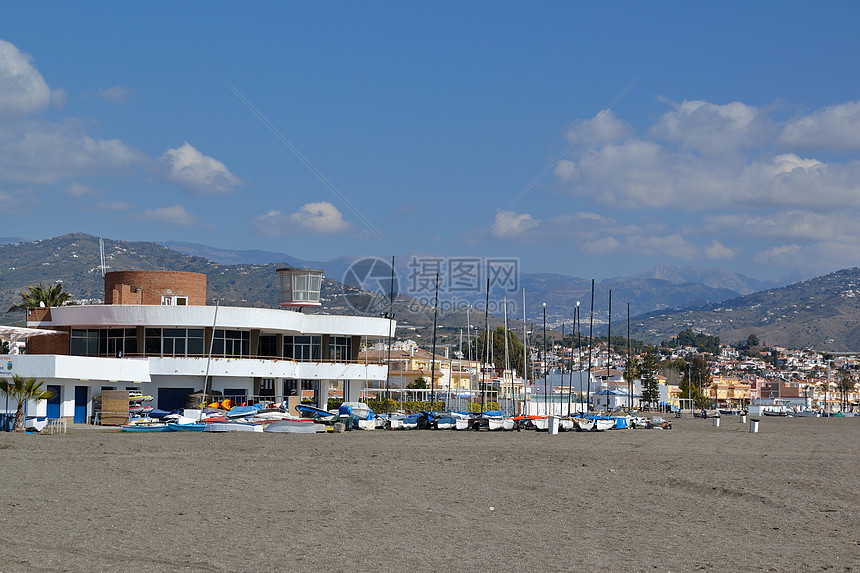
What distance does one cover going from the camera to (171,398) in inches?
2418

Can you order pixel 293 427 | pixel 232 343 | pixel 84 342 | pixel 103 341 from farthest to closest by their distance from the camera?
pixel 232 343 → pixel 84 342 → pixel 103 341 → pixel 293 427

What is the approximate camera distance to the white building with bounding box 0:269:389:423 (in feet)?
197

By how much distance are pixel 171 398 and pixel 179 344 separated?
3.54 meters

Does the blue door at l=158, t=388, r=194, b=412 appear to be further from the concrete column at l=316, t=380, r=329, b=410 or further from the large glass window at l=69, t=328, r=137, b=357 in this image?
the concrete column at l=316, t=380, r=329, b=410

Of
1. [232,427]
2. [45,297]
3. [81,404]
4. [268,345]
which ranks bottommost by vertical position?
[232,427]

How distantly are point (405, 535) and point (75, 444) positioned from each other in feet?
72.8

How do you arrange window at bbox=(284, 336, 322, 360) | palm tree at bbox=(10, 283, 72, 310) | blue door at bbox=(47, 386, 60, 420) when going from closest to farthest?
blue door at bbox=(47, 386, 60, 420)
window at bbox=(284, 336, 322, 360)
palm tree at bbox=(10, 283, 72, 310)

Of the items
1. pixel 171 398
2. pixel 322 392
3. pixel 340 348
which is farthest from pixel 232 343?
pixel 340 348

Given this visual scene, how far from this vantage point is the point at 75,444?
34406mm

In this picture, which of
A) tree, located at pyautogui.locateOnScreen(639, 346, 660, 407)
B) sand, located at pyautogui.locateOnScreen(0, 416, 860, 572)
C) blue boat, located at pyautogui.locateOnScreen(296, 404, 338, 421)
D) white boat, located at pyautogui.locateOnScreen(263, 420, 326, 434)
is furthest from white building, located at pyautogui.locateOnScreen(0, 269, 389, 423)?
tree, located at pyautogui.locateOnScreen(639, 346, 660, 407)

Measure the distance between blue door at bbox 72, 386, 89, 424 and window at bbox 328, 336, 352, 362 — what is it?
826 inches

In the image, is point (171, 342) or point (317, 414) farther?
point (171, 342)

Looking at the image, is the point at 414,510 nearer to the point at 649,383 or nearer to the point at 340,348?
the point at 340,348

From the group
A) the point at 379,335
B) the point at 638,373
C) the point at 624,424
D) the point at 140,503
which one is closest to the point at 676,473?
the point at 140,503
